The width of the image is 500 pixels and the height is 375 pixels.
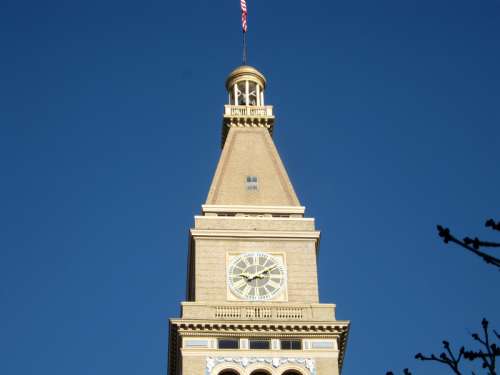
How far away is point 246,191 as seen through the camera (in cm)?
7575

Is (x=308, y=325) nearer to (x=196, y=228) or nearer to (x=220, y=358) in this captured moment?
(x=220, y=358)

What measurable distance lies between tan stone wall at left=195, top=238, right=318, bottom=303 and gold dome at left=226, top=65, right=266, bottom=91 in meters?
20.4

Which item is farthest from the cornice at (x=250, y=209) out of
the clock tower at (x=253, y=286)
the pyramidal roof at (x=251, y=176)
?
the pyramidal roof at (x=251, y=176)

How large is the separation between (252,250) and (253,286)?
2979 millimetres

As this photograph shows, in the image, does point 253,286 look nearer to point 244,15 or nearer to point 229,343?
point 229,343

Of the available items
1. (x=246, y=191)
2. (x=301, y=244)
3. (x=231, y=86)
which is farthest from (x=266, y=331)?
(x=231, y=86)

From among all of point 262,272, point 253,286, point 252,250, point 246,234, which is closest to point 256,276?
point 262,272

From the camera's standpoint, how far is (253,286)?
226 feet

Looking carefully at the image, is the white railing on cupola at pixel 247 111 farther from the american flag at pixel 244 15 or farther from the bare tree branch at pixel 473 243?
the bare tree branch at pixel 473 243

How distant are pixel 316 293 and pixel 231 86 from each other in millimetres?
24774

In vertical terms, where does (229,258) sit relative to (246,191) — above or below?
below

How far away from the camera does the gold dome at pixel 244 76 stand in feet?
287

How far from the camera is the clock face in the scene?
68.4 meters

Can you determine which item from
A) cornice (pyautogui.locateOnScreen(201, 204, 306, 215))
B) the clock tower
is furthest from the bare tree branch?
cornice (pyautogui.locateOnScreen(201, 204, 306, 215))
